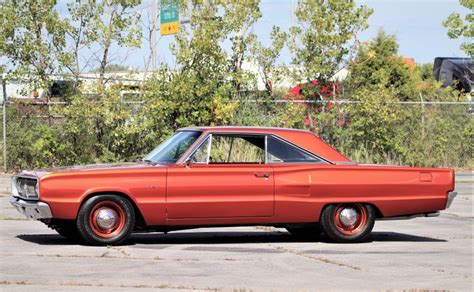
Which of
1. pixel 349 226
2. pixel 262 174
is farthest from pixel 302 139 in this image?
pixel 349 226

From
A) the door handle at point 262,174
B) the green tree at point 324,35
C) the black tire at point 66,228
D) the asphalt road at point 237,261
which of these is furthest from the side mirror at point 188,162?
the green tree at point 324,35

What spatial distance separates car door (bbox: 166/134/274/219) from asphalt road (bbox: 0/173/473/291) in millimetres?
419

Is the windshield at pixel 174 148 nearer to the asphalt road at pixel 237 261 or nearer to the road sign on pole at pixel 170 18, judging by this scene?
the asphalt road at pixel 237 261

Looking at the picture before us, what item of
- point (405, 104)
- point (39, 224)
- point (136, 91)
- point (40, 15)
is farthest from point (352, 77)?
point (39, 224)

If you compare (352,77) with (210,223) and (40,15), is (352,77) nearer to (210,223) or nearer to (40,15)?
(40,15)

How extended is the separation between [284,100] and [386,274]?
17.9m

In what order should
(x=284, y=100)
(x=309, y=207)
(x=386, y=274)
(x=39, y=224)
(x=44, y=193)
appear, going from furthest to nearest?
1. (x=284, y=100)
2. (x=39, y=224)
3. (x=309, y=207)
4. (x=44, y=193)
5. (x=386, y=274)

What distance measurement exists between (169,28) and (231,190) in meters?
16.2

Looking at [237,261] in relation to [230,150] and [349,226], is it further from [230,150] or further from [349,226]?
[230,150]

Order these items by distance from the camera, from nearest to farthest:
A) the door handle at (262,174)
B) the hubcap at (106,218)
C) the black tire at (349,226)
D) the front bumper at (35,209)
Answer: the front bumper at (35,209)
the hubcap at (106,218)
the door handle at (262,174)
the black tire at (349,226)

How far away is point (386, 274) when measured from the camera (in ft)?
32.9

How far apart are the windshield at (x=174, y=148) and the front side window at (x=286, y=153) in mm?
923

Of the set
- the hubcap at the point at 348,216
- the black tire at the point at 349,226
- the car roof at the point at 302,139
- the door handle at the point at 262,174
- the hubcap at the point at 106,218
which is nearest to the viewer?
the hubcap at the point at 106,218

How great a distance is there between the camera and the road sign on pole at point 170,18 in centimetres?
2789
